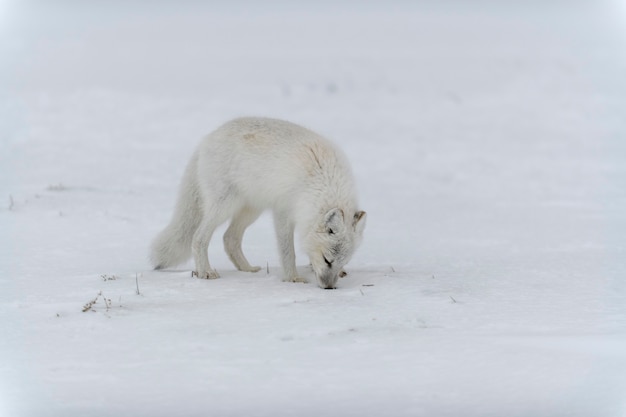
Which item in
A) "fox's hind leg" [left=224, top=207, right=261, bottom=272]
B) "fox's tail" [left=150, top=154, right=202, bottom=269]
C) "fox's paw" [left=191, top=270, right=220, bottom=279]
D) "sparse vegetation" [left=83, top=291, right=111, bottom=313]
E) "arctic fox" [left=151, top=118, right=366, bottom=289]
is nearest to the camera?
"sparse vegetation" [left=83, top=291, right=111, bottom=313]

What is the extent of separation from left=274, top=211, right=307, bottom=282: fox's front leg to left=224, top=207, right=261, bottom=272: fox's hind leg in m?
0.41

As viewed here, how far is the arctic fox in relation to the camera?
5.39 metres

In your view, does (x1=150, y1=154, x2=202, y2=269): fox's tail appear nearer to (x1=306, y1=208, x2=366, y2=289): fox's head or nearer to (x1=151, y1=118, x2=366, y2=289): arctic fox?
(x1=151, y1=118, x2=366, y2=289): arctic fox

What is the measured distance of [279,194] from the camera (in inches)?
223

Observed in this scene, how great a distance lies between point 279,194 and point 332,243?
0.64m

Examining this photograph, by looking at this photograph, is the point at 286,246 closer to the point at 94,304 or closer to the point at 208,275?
the point at 208,275

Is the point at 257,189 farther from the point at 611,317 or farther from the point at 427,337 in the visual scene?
the point at 611,317

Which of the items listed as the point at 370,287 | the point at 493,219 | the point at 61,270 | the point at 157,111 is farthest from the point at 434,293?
the point at 157,111

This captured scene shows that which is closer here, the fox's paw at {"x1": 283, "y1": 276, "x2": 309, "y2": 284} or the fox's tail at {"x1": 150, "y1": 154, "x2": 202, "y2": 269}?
the fox's paw at {"x1": 283, "y1": 276, "x2": 309, "y2": 284}

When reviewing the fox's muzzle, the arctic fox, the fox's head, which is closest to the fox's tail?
the arctic fox

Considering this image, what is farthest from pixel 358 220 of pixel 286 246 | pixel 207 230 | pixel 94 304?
pixel 94 304

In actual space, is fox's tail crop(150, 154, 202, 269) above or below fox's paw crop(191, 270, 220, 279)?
above

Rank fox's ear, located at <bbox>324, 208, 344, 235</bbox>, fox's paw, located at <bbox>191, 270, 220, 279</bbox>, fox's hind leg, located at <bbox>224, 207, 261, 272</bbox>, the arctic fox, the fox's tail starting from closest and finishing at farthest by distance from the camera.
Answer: fox's ear, located at <bbox>324, 208, 344, 235</bbox>
the arctic fox
fox's paw, located at <bbox>191, 270, 220, 279</bbox>
the fox's tail
fox's hind leg, located at <bbox>224, 207, 261, 272</bbox>

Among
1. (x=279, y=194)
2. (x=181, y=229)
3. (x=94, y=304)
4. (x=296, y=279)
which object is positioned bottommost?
(x=296, y=279)
